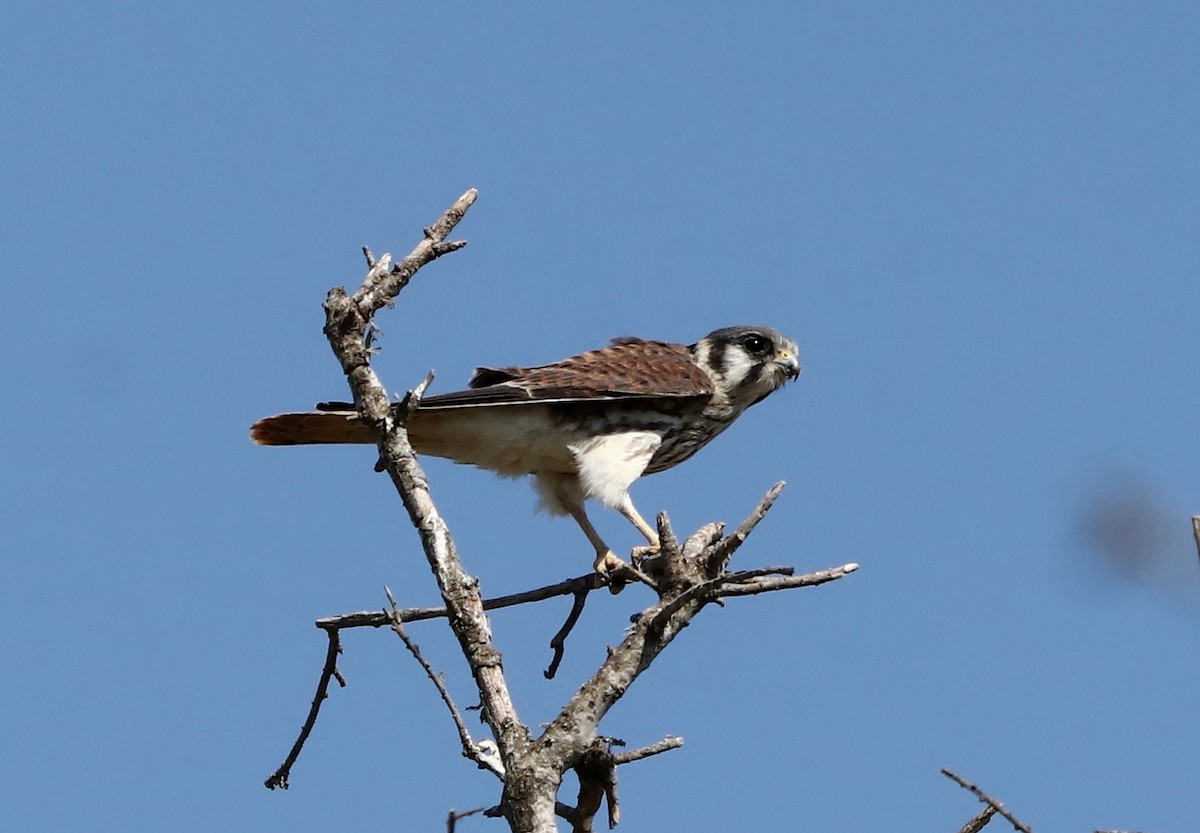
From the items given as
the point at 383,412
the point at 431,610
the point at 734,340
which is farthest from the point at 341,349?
the point at 734,340

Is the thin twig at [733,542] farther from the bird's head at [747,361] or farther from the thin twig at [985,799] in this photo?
the bird's head at [747,361]

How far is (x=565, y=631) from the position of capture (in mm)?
4031

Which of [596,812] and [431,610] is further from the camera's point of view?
[431,610]

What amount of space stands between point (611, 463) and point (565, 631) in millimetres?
1529

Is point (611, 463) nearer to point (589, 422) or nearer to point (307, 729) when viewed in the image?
point (589, 422)

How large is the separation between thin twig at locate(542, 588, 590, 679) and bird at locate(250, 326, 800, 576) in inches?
38.5

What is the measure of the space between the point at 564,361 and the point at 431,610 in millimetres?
2388

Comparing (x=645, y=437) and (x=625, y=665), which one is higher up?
(x=645, y=437)

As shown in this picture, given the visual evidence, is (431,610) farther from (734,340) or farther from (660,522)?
(734,340)

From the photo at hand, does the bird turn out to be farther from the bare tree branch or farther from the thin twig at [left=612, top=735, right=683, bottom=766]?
the thin twig at [left=612, top=735, right=683, bottom=766]

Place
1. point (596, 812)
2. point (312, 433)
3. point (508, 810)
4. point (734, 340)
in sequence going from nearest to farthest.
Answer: point (508, 810), point (596, 812), point (312, 433), point (734, 340)

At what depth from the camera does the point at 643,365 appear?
19.2ft

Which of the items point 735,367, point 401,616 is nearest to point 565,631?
point 401,616

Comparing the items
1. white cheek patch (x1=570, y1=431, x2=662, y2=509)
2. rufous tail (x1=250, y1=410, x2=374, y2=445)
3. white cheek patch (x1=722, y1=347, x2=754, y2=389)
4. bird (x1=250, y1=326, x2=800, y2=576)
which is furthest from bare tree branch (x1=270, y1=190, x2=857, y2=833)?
white cheek patch (x1=722, y1=347, x2=754, y2=389)
